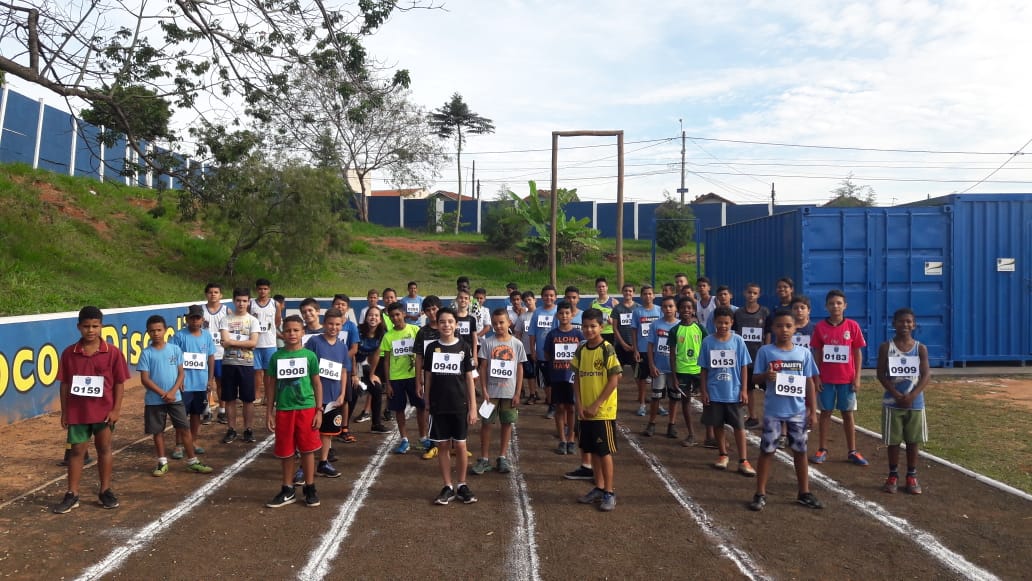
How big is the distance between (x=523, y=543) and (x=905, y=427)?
3.89 metres

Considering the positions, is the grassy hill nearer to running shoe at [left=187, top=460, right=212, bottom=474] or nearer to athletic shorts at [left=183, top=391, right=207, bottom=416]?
athletic shorts at [left=183, top=391, right=207, bottom=416]

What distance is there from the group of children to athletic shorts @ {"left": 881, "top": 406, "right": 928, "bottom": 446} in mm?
12

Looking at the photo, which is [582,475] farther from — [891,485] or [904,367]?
[904,367]

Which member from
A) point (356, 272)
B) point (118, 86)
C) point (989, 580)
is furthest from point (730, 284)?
point (356, 272)

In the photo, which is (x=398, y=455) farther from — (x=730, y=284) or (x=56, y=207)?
(x=56, y=207)

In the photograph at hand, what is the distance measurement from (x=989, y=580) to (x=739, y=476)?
2669 millimetres

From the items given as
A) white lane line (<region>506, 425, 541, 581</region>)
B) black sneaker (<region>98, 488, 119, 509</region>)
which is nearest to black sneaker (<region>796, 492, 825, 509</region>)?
white lane line (<region>506, 425, 541, 581</region>)

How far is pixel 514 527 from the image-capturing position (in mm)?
5609

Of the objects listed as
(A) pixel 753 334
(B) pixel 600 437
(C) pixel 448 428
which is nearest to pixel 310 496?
(C) pixel 448 428

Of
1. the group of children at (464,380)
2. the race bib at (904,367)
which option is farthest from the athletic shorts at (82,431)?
the race bib at (904,367)

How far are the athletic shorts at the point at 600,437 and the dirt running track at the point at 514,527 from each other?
1.69ft

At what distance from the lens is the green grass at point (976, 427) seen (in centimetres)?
732

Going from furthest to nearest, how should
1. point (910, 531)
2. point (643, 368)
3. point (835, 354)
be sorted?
point (643, 368)
point (835, 354)
point (910, 531)

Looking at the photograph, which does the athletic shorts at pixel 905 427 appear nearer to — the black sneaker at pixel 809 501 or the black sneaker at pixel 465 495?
the black sneaker at pixel 809 501
